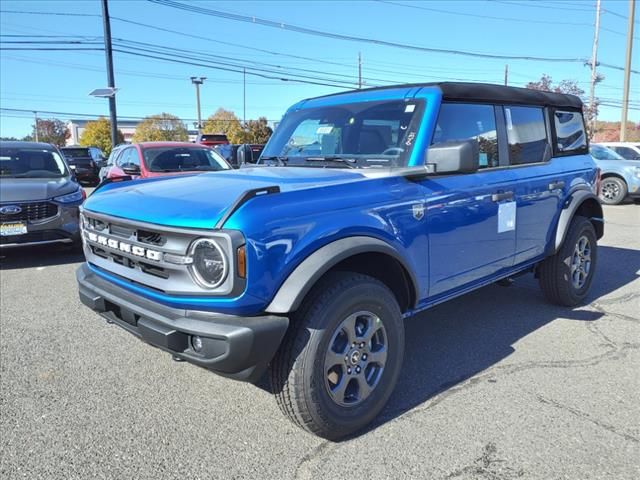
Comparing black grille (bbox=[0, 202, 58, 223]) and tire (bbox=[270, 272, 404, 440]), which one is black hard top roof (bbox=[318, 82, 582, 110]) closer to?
tire (bbox=[270, 272, 404, 440])

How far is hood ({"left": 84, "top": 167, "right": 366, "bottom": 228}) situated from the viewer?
8.08 feet

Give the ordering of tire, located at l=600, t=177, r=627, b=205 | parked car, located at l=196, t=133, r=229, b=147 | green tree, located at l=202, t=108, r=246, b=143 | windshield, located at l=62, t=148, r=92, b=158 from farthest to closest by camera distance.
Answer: green tree, located at l=202, t=108, r=246, b=143, parked car, located at l=196, t=133, r=229, b=147, windshield, located at l=62, t=148, r=92, b=158, tire, located at l=600, t=177, r=627, b=205

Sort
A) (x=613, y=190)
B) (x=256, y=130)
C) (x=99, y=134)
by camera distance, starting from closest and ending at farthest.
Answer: (x=613, y=190) < (x=256, y=130) < (x=99, y=134)

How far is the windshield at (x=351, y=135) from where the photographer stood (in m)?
3.32

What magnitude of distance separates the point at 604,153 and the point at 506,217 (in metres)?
12.5

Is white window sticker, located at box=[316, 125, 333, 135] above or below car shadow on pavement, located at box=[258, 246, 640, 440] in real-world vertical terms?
above

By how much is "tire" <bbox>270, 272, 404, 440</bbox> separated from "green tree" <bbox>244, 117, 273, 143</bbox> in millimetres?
56113

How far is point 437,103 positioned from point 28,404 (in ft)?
10.7

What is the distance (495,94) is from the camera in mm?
3920

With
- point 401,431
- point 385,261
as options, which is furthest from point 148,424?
point 385,261

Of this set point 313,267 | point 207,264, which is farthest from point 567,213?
point 207,264

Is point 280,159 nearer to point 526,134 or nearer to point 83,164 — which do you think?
point 526,134

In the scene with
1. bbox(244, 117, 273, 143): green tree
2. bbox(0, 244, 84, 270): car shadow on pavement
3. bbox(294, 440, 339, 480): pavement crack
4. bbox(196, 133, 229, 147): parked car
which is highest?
bbox(244, 117, 273, 143): green tree

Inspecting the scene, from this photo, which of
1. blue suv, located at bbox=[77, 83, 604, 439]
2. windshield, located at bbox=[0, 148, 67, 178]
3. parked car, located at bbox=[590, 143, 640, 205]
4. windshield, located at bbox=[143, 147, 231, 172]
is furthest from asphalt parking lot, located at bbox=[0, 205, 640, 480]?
parked car, located at bbox=[590, 143, 640, 205]
